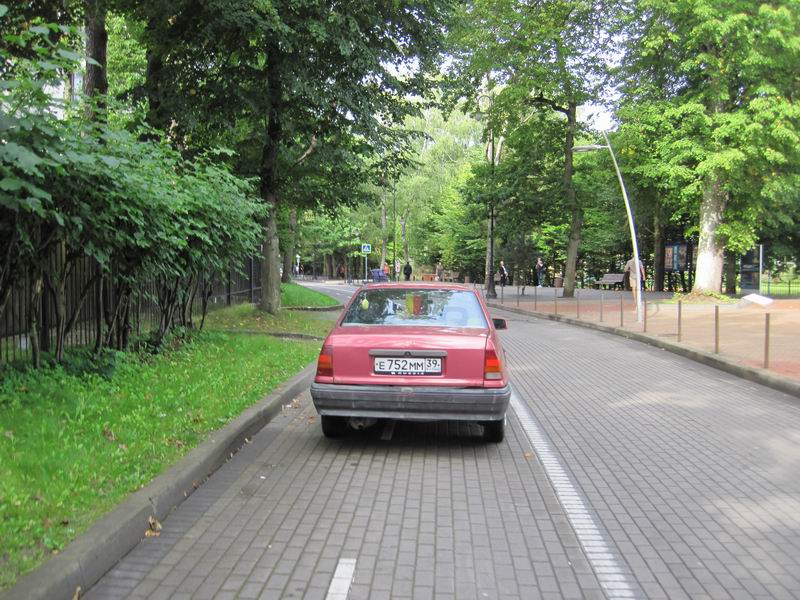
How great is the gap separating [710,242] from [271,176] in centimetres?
1877

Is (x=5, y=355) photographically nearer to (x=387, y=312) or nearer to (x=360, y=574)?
(x=387, y=312)

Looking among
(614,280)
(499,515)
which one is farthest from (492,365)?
(614,280)

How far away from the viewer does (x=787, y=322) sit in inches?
722

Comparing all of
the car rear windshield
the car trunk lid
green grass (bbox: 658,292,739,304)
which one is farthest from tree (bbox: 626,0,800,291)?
the car trunk lid

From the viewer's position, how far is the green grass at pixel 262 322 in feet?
49.0

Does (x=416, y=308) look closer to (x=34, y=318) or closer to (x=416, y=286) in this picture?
(x=416, y=286)

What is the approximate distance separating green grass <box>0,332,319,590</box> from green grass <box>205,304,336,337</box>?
5048 millimetres

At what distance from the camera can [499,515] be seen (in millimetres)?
4496

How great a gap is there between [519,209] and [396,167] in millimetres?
15504

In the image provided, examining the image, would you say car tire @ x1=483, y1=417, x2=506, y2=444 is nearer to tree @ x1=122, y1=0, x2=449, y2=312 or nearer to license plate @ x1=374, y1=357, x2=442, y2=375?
license plate @ x1=374, y1=357, x2=442, y2=375

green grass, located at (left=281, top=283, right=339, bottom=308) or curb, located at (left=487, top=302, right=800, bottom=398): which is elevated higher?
green grass, located at (left=281, top=283, right=339, bottom=308)

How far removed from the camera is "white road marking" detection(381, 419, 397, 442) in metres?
6.64

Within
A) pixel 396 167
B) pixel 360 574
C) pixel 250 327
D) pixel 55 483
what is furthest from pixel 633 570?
pixel 396 167

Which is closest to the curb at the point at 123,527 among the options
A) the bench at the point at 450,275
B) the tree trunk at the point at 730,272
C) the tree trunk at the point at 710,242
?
the tree trunk at the point at 710,242
